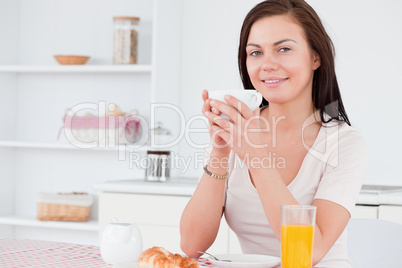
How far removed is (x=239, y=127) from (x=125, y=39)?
5.79 feet

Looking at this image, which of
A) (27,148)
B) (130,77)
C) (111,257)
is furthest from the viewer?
(27,148)

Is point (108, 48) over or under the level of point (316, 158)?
over

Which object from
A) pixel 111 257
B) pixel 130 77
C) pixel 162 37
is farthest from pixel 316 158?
pixel 130 77

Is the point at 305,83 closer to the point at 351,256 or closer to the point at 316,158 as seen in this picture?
the point at 316,158

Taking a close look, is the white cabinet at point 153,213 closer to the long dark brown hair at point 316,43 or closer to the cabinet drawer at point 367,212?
the cabinet drawer at point 367,212

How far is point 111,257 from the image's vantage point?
115cm

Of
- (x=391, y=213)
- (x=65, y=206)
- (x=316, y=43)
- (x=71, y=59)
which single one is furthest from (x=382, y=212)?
(x=71, y=59)

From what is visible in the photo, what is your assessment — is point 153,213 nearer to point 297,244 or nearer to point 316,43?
point 316,43

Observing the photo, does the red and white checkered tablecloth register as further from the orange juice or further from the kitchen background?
the kitchen background

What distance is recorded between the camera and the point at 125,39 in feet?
9.43

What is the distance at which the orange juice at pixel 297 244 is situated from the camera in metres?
0.98

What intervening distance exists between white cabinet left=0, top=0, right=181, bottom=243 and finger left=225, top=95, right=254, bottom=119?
5.62 feet

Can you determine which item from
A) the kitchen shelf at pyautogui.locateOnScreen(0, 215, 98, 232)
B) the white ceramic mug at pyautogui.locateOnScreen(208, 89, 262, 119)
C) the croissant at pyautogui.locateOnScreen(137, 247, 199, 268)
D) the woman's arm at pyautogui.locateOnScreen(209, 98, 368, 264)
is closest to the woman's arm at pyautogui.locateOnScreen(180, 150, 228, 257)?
the woman's arm at pyautogui.locateOnScreen(209, 98, 368, 264)

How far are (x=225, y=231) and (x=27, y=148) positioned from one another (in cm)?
152
